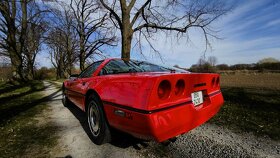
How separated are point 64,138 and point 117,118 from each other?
4.77 ft

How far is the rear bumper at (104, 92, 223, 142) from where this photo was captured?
2127 mm

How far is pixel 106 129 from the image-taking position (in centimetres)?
295

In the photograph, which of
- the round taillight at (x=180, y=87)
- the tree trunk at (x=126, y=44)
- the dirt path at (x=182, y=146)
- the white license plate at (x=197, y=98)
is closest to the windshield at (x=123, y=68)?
the white license plate at (x=197, y=98)

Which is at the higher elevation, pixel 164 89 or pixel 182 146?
pixel 164 89

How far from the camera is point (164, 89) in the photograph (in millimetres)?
2297

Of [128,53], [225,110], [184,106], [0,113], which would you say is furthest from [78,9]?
[184,106]

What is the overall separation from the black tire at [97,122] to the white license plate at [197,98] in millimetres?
1289

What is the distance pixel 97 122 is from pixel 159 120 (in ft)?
4.68

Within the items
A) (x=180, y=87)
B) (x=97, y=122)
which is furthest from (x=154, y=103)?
(x=97, y=122)

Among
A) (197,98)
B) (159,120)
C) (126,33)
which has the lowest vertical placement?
(159,120)

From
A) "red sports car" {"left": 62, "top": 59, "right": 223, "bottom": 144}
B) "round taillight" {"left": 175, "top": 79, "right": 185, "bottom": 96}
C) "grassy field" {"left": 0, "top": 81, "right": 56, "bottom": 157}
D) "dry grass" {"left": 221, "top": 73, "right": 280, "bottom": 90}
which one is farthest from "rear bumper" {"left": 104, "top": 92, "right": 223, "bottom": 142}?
"dry grass" {"left": 221, "top": 73, "right": 280, "bottom": 90}

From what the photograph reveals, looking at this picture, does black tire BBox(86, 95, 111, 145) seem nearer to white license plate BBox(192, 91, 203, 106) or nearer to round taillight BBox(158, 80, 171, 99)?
round taillight BBox(158, 80, 171, 99)

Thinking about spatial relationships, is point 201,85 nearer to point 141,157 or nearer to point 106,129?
point 141,157

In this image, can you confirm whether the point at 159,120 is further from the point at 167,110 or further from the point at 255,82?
the point at 255,82
